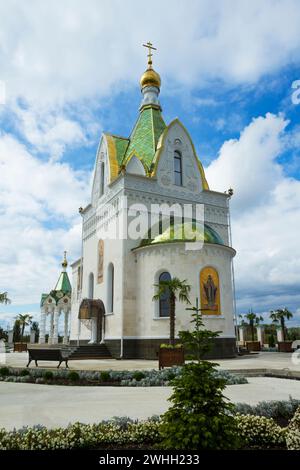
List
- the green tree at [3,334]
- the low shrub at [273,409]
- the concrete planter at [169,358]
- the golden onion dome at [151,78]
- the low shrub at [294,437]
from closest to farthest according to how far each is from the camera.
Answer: the low shrub at [294,437], the low shrub at [273,409], the concrete planter at [169,358], the golden onion dome at [151,78], the green tree at [3,334]

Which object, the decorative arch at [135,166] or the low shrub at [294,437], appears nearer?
the low shrub at [294,437]

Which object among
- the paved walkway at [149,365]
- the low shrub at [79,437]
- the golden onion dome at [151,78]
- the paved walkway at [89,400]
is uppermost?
the golden onion dome at [151,78]

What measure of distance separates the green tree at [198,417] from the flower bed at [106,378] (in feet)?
21.8

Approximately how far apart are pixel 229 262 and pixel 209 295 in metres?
2.77

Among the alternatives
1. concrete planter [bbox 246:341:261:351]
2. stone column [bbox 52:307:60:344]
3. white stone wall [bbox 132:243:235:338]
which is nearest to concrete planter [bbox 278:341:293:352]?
concrete planter [bbox 246:341:261:351]

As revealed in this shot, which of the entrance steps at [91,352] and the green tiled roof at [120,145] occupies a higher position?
the green tiled roof at [120,145]

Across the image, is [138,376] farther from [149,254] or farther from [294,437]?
[149,254]

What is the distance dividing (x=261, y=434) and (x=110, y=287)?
1961 centimetres

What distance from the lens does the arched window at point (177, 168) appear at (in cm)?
2637

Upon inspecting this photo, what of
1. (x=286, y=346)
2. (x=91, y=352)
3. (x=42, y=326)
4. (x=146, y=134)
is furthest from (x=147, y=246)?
(x=42, y=326)

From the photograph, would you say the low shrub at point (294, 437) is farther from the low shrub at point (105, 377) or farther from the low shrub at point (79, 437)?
the low shrub at point (105, 377)

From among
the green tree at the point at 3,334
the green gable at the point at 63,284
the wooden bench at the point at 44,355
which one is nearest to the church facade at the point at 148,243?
the green gable at the point at 63,284

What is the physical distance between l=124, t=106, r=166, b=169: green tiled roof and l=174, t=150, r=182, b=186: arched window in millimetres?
1678
